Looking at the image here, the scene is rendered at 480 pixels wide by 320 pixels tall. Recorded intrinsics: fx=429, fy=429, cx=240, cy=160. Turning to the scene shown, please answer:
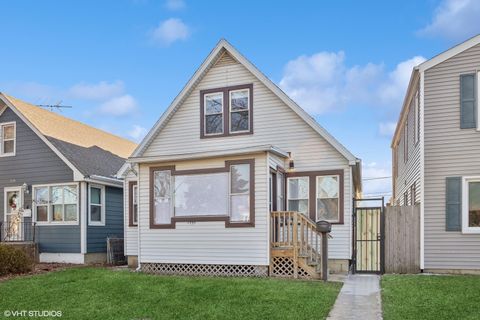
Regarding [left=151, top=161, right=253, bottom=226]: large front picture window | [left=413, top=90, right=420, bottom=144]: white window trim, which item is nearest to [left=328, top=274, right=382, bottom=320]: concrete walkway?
[left=151, top=161, right=253, bottom=226]: large front picture window

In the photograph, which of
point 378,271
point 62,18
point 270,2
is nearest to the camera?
point 378,271

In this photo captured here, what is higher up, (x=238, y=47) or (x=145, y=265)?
(x=238, y=47)

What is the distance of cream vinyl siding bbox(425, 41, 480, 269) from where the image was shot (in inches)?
446

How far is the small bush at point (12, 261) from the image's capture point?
492 inches

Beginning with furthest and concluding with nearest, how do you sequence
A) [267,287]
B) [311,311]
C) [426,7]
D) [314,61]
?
[314,61] < [426,7] < [267,287] < [311,311]

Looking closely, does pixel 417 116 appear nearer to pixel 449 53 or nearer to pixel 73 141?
pixel 449 53

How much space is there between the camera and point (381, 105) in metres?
29.2

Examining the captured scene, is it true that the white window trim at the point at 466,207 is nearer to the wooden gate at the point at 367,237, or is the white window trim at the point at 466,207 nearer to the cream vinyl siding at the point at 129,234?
the wooden gate at the point at 367,237

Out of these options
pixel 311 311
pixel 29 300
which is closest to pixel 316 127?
pixel 311 311

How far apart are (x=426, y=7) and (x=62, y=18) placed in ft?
45.4

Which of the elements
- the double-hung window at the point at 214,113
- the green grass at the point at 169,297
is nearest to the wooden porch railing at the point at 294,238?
the green grass at the point at 169,297

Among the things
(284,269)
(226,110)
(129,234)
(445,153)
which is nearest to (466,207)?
(445,153)

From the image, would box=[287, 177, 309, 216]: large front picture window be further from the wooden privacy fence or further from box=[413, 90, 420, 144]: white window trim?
box=[413, 90, 420, 144]: white window trim

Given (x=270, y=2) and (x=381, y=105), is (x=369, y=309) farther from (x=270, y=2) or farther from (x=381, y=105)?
(x=381, y=105)
